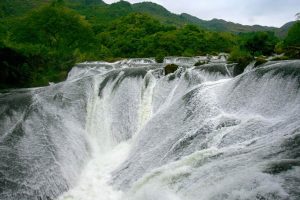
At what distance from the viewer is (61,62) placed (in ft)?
87.9

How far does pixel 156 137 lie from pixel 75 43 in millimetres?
24442

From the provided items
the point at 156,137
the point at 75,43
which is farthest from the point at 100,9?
the point at 156,137

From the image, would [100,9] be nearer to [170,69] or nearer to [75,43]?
[75,43]

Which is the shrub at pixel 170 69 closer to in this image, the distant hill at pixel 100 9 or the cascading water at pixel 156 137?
the cascading water at pixel 156 137

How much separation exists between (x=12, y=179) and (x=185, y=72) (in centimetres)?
697

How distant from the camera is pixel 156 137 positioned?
12.2 m

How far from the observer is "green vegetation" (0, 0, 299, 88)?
61.5 feet

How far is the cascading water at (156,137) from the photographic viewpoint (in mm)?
7848

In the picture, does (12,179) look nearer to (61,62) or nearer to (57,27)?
(61,62)

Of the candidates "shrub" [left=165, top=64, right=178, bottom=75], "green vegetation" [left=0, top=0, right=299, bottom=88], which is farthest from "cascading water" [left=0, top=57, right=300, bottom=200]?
"green vegetation" [left=0, top=0, right=299, bottom=88]

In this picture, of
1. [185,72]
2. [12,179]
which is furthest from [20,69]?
[12,179]

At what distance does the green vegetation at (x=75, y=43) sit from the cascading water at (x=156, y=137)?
11.9ft

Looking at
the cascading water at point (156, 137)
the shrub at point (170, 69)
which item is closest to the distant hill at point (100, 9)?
the shrub at point (170, 69)

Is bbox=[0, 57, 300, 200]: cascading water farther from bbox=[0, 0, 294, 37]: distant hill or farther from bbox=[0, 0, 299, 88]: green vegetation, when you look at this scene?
bbox=[0, 0, 294, 37]: distant hill
